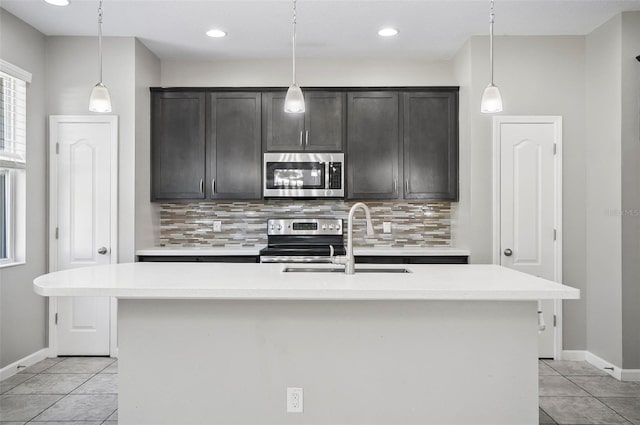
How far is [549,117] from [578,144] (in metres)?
0.33

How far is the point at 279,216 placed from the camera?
4.68 meters

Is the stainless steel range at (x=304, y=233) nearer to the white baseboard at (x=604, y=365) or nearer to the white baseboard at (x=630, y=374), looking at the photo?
the white baseboard at (x=604, y=365)

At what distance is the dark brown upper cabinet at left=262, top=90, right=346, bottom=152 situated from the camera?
434 cm

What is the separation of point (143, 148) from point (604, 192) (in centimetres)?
389

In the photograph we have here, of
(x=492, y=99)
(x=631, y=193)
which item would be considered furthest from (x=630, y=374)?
(x=492, y=99)

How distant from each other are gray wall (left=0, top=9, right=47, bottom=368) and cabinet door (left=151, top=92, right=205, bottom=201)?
912mm

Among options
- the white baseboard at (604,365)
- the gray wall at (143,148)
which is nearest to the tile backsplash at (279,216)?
the gray wall at (143,148)

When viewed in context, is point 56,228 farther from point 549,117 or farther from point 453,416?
point 549,117

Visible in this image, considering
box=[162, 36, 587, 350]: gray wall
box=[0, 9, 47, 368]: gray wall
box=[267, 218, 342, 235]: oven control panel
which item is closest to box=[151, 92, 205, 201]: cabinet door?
box=[267, 218, 342, 235]: oven control panel

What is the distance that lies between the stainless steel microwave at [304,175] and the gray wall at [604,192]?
→ 2109mm

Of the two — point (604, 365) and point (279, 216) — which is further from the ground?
point (279, 216)

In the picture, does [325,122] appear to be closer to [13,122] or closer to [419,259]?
[419,259]

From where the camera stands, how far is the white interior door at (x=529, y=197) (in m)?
3.96

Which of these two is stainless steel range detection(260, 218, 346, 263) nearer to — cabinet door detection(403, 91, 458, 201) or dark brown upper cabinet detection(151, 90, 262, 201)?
dark brown upper cabinet detection(151, 90, 262, 201)
